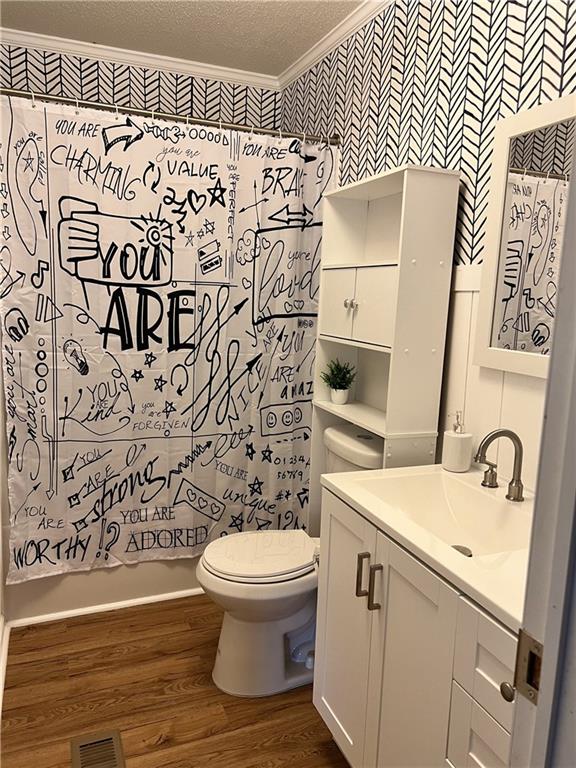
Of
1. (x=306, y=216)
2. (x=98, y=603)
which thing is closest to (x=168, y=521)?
(x=98, y=603)

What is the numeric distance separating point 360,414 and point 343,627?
2.69 feet

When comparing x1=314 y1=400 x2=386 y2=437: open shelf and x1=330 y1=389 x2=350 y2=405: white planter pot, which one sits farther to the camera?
x1=330 y1=389 x2=350 y2=405: white planter pot

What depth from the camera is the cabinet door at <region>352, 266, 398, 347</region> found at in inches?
75.8

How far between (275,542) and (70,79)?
7.69 ft

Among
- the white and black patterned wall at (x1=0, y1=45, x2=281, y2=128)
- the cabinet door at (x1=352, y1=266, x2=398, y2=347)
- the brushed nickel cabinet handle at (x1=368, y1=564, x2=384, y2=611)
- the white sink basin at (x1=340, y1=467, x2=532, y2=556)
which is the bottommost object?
the brushed nickel cabinet handle at (x1=368, y1=564, x2=384, y2=611)

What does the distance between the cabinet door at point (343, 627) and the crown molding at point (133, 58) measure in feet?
7.66

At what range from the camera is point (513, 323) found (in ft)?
5.50

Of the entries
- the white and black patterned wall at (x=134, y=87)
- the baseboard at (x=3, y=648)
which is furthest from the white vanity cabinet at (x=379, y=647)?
the white and black patterned wall at (x=134, y=87)

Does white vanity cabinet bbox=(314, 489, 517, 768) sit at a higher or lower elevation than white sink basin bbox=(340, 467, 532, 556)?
lower

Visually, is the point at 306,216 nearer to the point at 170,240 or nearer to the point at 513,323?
the point at 170,240

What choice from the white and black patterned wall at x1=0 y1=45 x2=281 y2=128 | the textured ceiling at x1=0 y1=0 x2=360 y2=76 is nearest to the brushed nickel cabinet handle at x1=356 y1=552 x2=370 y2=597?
the textured ceiling at x1=0 y1=0 x2=360 y2=76

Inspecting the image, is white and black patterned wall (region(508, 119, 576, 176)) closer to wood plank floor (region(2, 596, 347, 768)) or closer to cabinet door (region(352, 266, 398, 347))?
cabinet door (region(352, 266, 398, 347))

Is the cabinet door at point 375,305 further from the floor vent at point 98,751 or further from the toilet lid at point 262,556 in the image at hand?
the floor vent at point 98,751

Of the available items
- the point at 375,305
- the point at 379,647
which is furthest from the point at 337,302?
the point at 379,647
